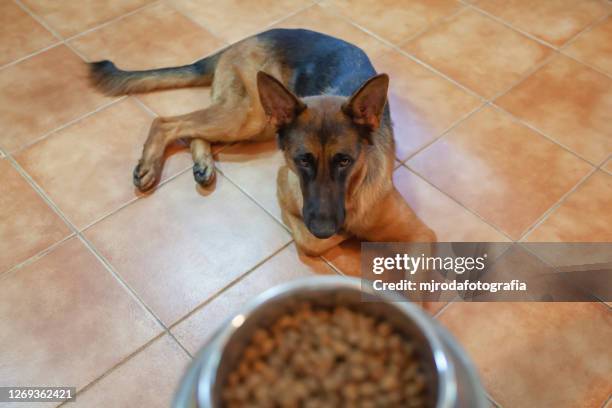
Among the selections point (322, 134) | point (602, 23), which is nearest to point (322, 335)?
point (322, 134)

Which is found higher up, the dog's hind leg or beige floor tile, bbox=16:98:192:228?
the dog's hind leg

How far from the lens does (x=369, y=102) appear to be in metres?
1.57

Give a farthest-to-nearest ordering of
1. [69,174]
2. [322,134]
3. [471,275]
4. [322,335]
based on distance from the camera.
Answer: [69,174], [471,275], [322,134], [322,335]

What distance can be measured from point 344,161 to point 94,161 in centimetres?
126

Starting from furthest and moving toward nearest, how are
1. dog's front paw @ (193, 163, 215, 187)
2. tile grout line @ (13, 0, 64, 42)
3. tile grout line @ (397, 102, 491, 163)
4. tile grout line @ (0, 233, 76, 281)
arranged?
tile grout line @ (13, 0, 64, 42), tile grout line @ (397, 102, 491, 163), dog's front paw @ (193, 163, 215, 187), tile grout line @ (0, 233, 76, 281)

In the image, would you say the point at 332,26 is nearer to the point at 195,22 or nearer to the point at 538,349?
the point at 195,22

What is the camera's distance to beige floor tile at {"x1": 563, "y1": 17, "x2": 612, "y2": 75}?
2670 mm

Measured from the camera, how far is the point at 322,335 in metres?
0.85

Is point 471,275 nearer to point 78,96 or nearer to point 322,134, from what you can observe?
point 322,134

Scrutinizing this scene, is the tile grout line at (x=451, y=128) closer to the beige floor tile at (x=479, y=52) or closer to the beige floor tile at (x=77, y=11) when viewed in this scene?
the beige floor tile at (x=479, y=52)

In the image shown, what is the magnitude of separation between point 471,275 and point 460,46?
1425 millimetres

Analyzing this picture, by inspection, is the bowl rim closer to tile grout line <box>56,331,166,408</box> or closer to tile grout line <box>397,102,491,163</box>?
tile grout line <box>56,331,166,408</box>

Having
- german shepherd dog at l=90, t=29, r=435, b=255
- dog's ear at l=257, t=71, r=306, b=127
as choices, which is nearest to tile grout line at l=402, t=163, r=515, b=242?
german shepherd dog at l=90, t=29, r=435, b=255

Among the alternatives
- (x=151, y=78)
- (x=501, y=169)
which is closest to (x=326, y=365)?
(x=501, y=169)
